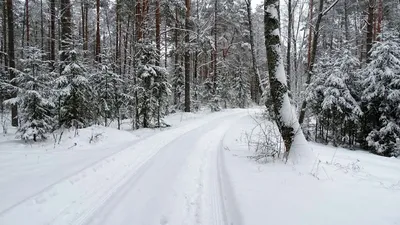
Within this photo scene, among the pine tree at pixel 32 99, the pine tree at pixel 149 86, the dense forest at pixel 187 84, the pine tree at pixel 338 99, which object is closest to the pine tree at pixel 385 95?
the dense forest at pixel 187 84

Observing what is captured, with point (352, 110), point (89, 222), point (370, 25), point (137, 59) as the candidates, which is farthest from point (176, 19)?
point (89, 222)

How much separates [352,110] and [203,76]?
26.1m

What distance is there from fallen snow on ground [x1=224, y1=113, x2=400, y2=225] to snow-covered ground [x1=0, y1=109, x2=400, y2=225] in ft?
0.04

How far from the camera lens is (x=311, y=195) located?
3.84 meters

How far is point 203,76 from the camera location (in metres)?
36.6

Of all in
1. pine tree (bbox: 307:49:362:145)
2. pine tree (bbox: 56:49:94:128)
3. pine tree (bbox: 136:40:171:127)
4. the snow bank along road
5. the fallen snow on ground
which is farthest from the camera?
pine tree (bbox: 136:40:171:127)

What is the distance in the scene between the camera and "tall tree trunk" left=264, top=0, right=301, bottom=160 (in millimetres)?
5887

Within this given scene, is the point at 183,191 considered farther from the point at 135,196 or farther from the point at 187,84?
the point at 187,84

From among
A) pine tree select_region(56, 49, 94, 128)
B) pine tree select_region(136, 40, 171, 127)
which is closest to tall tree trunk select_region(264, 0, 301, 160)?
pine tree select_region(56, 49, 94, 128)

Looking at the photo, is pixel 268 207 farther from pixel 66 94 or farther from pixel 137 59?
pixel 137 59

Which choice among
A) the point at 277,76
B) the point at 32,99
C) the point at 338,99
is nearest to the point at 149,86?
the point at 32,99

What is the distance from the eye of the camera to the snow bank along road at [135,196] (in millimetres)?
3463

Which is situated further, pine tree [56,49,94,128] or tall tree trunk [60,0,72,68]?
tall tree trunk [60,0,72,68]

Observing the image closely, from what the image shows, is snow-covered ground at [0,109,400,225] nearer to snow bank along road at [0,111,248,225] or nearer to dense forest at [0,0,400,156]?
snow bank along road at [0,111,248,225]
